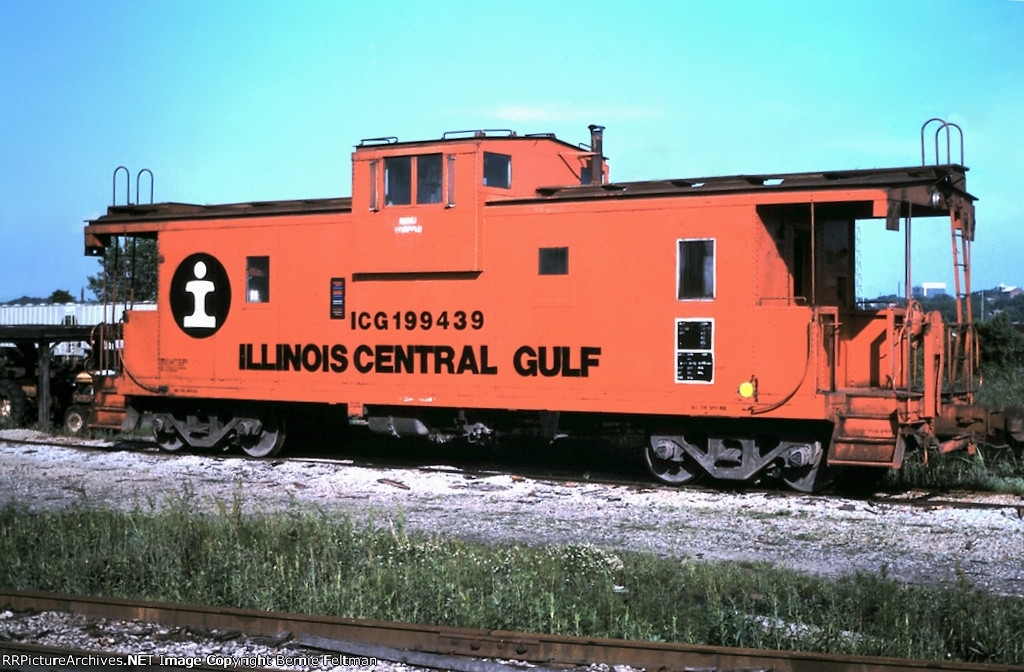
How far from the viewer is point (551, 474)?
14.2 m

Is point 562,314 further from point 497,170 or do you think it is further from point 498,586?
point 498,586

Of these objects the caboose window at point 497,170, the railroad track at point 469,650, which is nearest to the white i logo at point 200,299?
the caboose window at point 497,170

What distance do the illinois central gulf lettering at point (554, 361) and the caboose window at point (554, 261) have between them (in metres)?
0.88

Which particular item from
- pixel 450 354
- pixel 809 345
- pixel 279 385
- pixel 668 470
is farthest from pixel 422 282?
pixel 809 345

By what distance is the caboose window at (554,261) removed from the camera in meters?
13.4

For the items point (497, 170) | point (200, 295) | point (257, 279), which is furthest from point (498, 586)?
point (200, 295)

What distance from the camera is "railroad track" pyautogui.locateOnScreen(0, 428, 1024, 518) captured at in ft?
37.4

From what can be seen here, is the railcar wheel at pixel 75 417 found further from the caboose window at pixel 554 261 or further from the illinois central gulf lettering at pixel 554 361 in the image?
the caboose window at pixel 554 261

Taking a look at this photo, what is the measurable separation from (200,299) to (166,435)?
221cm

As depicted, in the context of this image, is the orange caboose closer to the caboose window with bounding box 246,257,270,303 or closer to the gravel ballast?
the caboose window with bounding box 246,257,270,303

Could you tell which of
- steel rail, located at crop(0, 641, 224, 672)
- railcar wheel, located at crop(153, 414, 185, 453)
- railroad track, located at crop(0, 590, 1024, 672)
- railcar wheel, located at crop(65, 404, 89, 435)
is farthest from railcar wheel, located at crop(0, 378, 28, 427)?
steel rail, located at crop(0, 641, 224, 672)

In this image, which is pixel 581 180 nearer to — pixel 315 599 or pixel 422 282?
pixel 422 282

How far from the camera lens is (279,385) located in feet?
50.0

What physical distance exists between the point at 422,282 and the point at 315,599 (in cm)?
741
